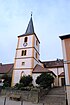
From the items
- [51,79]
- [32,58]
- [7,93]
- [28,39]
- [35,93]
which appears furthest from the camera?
[28,39]

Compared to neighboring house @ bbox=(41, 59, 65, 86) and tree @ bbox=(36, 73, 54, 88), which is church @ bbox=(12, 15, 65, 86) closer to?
neighboring house @ bbox=(41, 59, 65, 86)

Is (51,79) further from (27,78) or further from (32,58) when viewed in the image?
(32,58)

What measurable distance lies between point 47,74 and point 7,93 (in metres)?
7.51

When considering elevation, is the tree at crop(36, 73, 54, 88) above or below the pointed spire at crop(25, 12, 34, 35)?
below

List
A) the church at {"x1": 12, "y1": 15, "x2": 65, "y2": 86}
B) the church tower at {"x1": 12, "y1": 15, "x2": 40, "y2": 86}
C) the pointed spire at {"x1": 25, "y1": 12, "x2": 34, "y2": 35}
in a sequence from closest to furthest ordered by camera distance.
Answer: the church at {"x1": 12, "y1": 15, "x2": 65, "y2": 86} < the church tower at {"x1": 12, "y1": 15, "x2": 40, "y2": 86} < the pointed spire at {"x1": 25, "y1": 12, "x2": 34, "y2": 35}

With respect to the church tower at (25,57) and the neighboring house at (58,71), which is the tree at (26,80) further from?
the neighboring house at (58,71)

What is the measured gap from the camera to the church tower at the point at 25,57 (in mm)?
25062

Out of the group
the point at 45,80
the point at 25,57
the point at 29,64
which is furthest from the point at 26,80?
the point at 25,57

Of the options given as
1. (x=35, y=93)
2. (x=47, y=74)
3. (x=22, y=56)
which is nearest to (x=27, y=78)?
(x=47, y=74)

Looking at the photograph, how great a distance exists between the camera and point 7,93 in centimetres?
1861

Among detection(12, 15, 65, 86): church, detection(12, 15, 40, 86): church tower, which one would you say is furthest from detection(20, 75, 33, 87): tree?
detection(12, 15, 40, 86): church tower

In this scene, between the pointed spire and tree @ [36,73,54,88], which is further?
the pointed spire

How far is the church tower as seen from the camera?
25062 millimetres

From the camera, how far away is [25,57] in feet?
86.9
